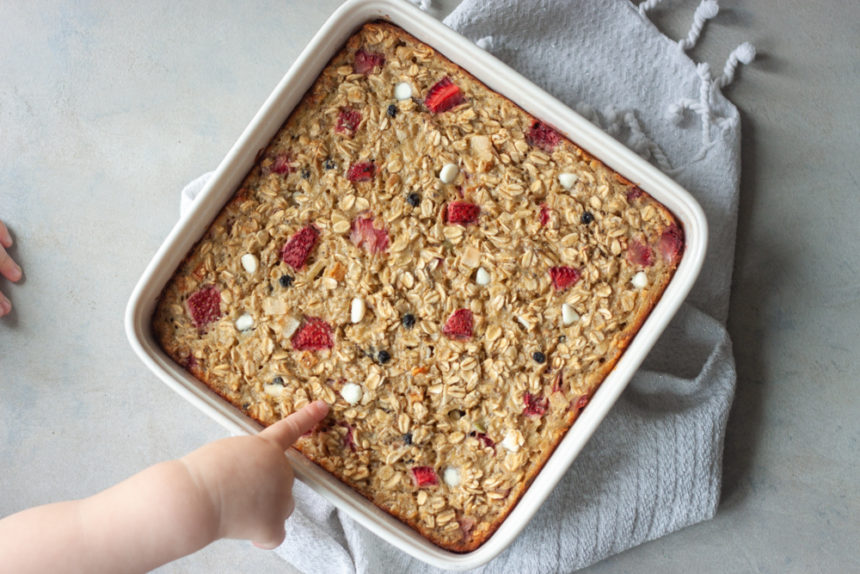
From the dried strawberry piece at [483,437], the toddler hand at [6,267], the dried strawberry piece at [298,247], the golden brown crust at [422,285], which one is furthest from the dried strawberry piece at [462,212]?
the toddler hand at [6,267]

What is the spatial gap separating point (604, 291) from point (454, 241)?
0.83 feet

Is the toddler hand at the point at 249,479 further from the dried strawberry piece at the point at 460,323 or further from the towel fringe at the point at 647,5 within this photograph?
the towel fringe at the point at 647,5

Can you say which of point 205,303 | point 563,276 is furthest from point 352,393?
point 563,276

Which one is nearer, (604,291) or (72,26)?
(604,291)

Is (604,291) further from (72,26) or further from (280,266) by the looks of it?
(72,26)

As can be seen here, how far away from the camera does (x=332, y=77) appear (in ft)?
3.91

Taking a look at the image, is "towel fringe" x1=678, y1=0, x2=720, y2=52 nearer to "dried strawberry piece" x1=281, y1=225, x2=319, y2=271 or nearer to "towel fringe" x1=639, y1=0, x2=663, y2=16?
"towel fringe" x1=639, y1=0, x2=663, y2=16

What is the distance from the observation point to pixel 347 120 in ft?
3.87

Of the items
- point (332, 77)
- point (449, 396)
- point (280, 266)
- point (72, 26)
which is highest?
point (332, 77)

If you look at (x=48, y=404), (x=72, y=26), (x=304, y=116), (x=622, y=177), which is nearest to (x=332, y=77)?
(x=304, y=116)

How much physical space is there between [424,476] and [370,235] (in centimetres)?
40

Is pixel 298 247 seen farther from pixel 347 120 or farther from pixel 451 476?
pixel 451 476

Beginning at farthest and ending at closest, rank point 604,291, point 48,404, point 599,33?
point 48,404, point 599,33, point 604,291

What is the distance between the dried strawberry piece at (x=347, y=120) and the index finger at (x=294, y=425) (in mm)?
444
